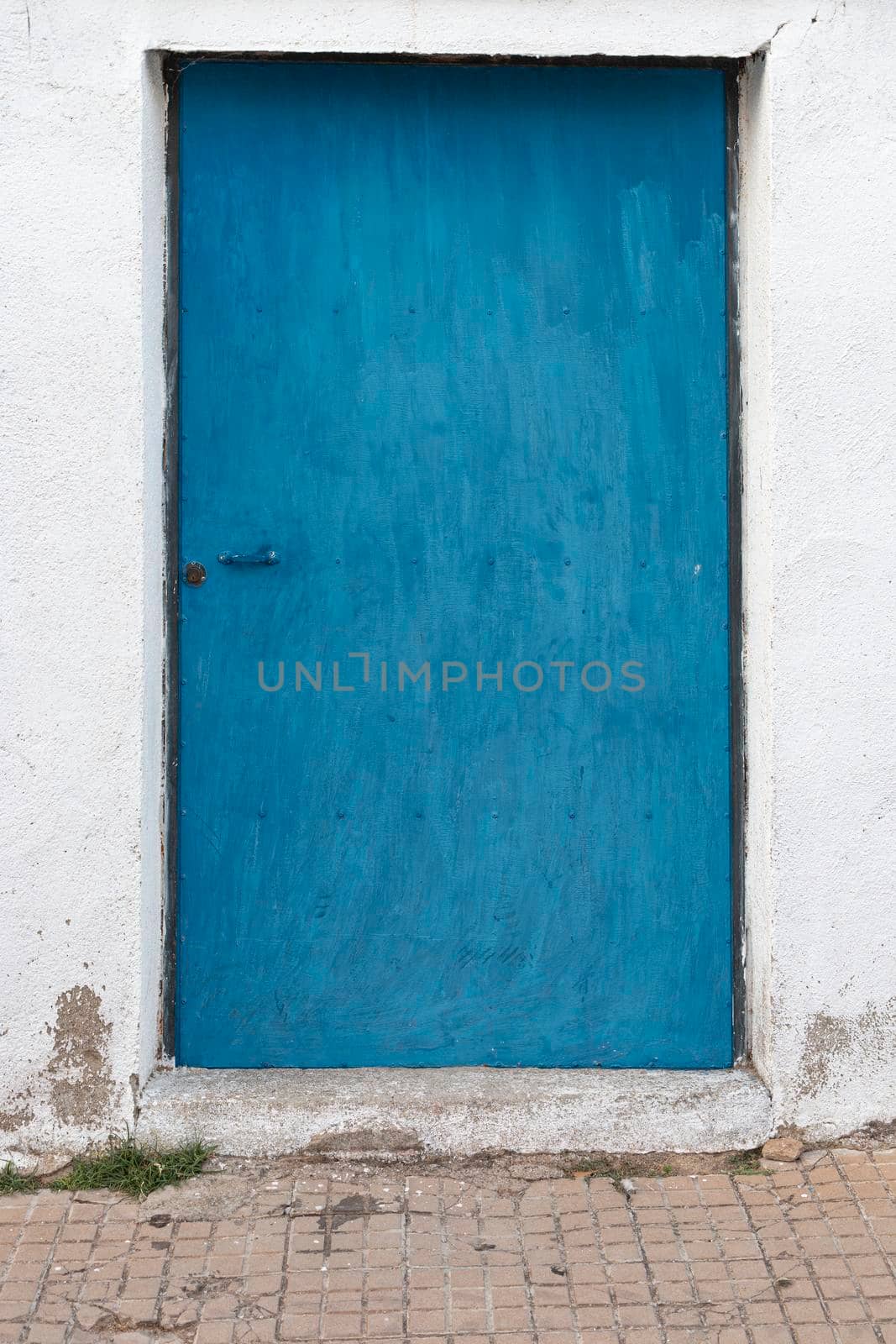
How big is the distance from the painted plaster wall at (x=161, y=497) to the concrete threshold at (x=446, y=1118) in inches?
4.7

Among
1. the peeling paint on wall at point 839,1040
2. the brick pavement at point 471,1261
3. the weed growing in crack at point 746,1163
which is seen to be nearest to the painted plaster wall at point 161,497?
the peeling paint on wall at point 839,1040

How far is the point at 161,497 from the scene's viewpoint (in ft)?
10.3

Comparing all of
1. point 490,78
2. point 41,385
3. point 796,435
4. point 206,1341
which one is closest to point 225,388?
point 41,385

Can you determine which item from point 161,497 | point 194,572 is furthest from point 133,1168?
point 161,497

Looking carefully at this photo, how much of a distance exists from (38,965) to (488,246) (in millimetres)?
2202

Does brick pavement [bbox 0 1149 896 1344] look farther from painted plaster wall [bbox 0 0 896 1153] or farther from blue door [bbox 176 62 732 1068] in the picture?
blue door [bbox 176 62 732 1068]

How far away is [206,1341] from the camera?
2.45 meters

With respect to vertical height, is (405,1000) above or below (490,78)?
below

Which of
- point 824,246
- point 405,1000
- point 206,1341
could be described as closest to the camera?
point 206,1341

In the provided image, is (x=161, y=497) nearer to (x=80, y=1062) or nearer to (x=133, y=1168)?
(x=80, y=1062)

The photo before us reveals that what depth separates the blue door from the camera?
317 cm

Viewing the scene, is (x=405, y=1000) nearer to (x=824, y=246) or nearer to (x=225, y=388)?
(x=225, y=388)

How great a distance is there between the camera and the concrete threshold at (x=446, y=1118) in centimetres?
308

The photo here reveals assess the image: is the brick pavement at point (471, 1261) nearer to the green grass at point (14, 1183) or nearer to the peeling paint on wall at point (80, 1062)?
the green grass at point (14, 1183)
